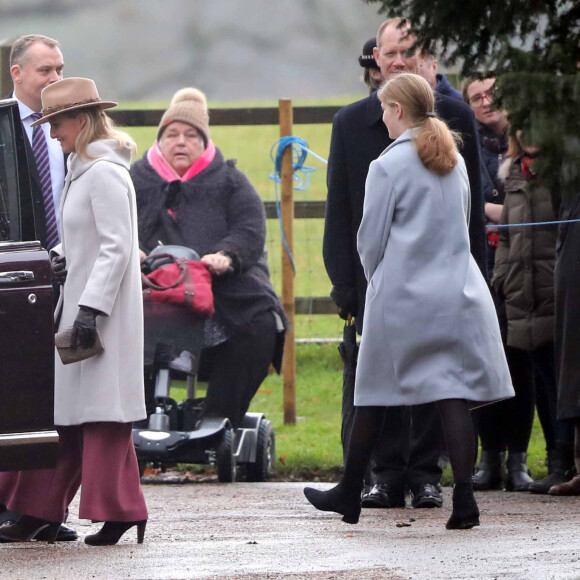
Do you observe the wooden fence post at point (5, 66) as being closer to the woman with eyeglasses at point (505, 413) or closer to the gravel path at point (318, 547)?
the woman with eyeglasses at point (505, 413)

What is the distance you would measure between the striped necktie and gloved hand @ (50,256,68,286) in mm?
655

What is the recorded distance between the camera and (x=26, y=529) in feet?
21.4

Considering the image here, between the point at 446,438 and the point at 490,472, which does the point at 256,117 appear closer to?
the point at 490,472

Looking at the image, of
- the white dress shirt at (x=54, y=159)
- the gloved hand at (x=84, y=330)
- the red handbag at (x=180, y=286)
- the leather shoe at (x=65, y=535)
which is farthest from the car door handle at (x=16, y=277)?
the red handbag at (x=180, y=286)

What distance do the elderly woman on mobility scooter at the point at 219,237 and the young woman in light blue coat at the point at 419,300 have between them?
8.35 feet

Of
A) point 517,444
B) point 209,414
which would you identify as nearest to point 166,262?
point 209,414

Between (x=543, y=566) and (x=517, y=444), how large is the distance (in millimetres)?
3066

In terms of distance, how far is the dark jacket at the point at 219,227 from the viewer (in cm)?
941

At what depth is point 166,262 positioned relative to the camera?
895 cm

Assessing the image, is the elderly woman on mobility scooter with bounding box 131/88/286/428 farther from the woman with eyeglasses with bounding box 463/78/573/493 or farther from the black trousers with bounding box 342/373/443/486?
the black trousers with bounding box 342/373/443/486

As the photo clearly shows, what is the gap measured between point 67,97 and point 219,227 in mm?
3100

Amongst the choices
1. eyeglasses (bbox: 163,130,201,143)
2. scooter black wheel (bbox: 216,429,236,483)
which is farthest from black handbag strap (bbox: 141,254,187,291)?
eyeglasses (bbox: 163,130,201,143)

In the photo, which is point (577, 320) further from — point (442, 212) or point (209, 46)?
point (209, 46)

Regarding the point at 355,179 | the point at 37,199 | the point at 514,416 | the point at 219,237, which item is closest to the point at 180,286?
the point at 219,237
